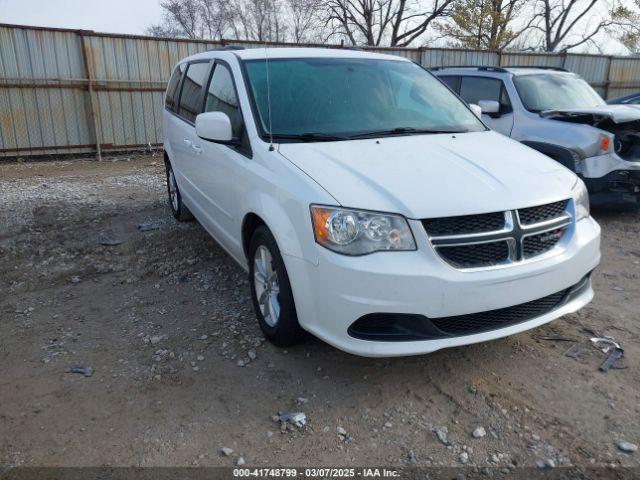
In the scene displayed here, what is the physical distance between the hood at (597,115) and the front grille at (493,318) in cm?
385

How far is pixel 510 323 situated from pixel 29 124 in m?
10.5

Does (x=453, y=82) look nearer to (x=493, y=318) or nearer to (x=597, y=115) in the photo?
(x=597, y=115)

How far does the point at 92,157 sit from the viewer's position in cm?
1116

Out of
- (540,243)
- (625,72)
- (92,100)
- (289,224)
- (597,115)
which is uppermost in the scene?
(625,72)

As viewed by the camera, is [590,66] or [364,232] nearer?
[364,232]

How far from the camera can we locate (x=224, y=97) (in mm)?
4109

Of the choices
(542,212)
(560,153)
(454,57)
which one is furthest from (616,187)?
(454,57)

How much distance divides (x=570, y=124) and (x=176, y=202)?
4.68 meters

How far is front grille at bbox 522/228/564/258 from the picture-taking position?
2.86m

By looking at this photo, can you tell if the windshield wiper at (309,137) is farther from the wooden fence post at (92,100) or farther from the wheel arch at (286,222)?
the wooden fence post at (92,100)

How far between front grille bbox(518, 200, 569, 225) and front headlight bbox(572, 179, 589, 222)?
158mm

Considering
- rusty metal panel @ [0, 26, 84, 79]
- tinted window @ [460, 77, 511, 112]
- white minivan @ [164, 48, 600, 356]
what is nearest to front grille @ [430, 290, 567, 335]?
white minivan @ [164, 48, 600, 356]

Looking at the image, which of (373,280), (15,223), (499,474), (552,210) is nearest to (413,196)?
(373,280)

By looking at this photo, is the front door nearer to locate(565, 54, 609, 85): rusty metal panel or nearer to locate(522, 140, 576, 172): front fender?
locate(522, 140, 576, 172): front fender
